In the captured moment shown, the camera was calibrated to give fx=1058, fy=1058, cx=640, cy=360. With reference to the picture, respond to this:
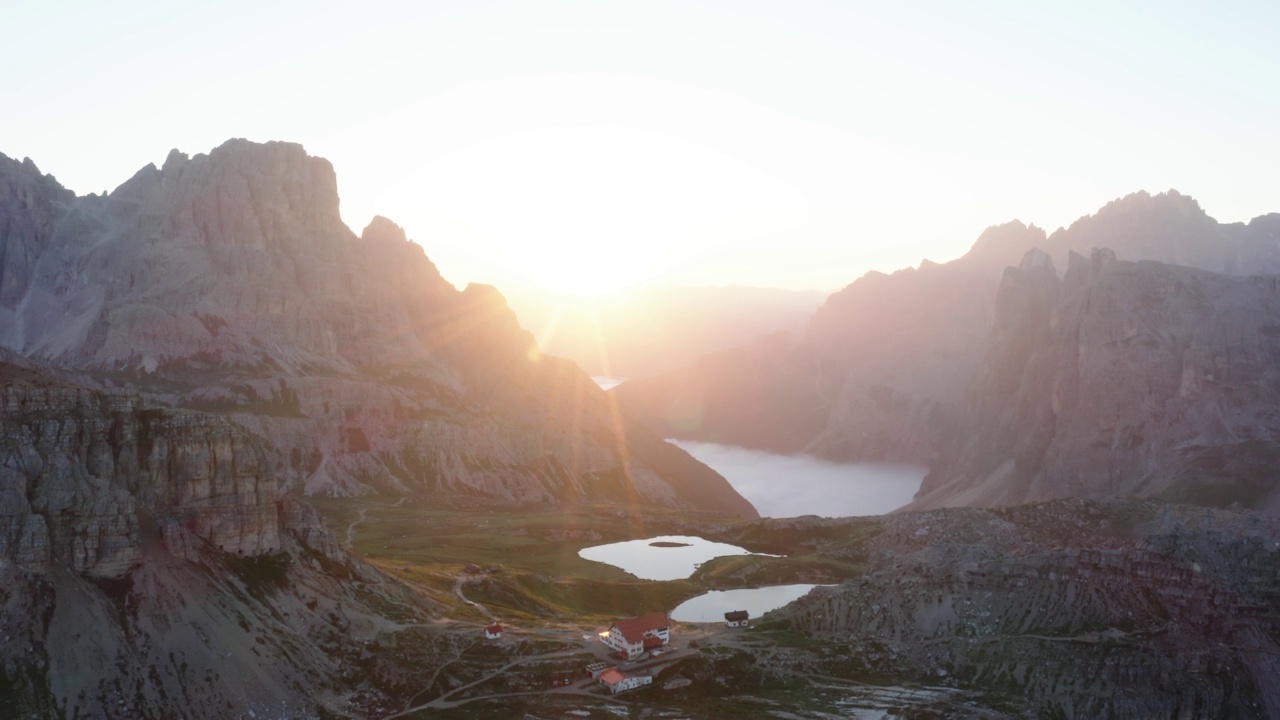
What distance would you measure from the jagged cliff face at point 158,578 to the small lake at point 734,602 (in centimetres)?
4595

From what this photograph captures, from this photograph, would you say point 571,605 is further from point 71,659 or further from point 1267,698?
point 1267,698

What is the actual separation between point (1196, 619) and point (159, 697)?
107002 millimetres

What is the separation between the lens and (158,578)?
10556 centimetres

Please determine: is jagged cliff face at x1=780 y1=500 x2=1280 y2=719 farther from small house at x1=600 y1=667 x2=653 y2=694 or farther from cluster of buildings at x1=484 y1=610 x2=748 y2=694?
small house at x1=600 y1=667 x2=653 y2=694

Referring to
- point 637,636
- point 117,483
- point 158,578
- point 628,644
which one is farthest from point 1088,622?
point 117,483

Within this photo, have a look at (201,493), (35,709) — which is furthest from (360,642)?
(35,709)

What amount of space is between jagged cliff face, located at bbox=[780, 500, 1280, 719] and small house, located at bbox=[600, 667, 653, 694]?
85.4 ft

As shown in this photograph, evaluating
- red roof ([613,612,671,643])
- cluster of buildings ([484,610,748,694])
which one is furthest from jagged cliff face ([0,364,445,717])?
red roof ([613,612,671,643])

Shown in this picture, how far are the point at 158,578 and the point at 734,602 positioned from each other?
88.5 metres

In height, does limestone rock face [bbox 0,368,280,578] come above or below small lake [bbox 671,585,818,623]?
above

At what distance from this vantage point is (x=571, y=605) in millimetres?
166250

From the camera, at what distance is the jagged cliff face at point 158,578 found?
95.4 meters

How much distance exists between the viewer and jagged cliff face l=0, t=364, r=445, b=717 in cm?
9544

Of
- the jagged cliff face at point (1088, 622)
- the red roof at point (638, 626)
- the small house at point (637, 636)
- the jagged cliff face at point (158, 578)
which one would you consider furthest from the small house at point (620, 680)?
the jagged cliff face at point (1088, 622)
